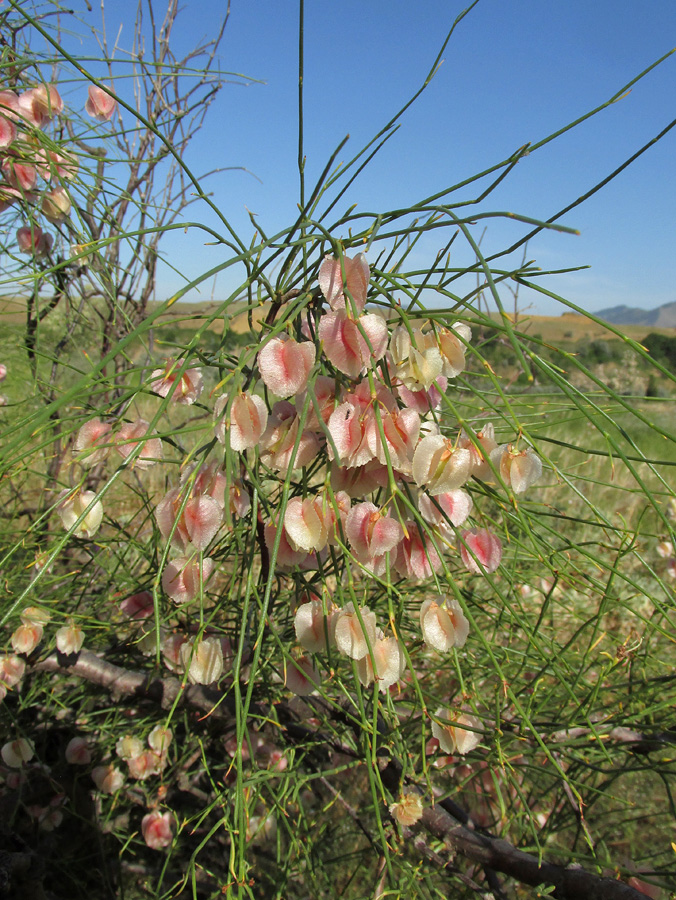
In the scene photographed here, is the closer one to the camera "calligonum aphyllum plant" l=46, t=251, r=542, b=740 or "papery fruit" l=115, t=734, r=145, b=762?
"calligonum aphyllum plant" l=46, t=251, r=542, b=740

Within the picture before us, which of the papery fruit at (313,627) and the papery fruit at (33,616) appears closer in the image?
the papery fruit at (313,627)

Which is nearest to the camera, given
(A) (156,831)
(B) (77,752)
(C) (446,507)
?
(C) (446,507)

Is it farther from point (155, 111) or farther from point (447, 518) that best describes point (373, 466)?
point (155, 111)

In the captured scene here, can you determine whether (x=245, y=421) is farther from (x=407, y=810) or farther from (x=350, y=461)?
(x=407, y=810)

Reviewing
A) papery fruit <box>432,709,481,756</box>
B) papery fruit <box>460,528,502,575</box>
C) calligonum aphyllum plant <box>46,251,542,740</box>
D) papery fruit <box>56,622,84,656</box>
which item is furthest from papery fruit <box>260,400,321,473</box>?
papery fruit <box>56,622,84,656</box>

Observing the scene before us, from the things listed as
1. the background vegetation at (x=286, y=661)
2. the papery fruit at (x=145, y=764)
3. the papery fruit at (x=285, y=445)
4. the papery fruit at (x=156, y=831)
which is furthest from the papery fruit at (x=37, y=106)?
the papery fruit at (x=156, y=831)

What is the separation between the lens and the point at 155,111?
1812 mm

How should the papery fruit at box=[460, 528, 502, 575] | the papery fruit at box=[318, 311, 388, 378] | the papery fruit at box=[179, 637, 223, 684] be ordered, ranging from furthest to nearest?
the papery fruit at box=[179, 637, 223, 684] < the papery fruit at box=[460, 528, 502, 575] < the papery fruit at box=[318, 311, 388, 378]

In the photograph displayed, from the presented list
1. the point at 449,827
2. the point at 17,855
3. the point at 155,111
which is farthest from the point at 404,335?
the point at 155,111

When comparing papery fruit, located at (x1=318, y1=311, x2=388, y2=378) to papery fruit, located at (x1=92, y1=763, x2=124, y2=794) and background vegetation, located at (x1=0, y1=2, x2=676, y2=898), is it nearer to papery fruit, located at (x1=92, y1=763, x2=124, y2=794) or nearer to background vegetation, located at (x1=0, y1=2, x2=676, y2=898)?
background vegetation, located at (x1=0, y1=2, x2=676, y2=898)

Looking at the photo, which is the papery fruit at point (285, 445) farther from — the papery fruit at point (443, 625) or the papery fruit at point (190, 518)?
the papery fruit at point (443, 625)

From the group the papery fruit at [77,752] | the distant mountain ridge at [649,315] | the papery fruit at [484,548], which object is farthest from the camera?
the distant mountain ridge at [649,315]

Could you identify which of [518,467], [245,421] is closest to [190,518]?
[245,421]

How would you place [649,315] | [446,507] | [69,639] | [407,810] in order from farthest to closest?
[649,315], [69,639], [407,810], [446,507]
